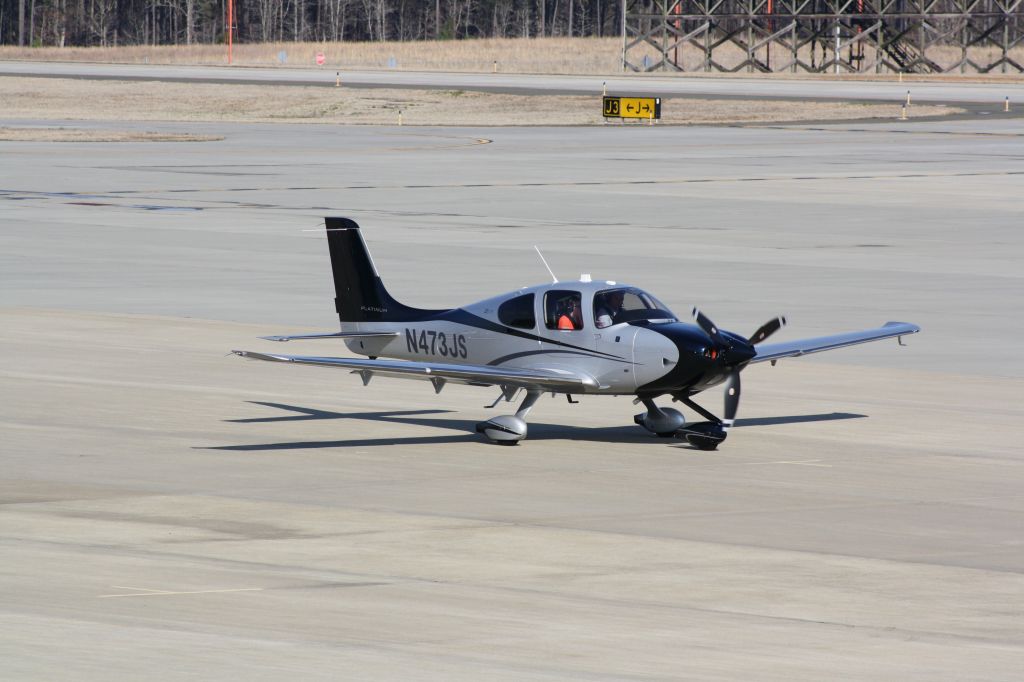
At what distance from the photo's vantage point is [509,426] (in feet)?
68.5

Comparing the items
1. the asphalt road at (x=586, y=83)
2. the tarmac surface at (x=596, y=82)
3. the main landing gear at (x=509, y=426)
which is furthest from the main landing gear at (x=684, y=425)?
the asphalt road at (x=586, y=83)

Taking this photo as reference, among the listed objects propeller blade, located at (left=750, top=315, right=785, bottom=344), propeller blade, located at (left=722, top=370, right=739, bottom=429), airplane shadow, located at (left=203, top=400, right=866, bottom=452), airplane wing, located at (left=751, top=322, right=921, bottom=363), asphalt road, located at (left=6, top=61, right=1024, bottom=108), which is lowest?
airplane shadow, located at (left=203, top=400, right=866, bottom=452)

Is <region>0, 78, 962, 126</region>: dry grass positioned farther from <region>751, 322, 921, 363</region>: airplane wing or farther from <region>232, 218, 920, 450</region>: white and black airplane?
<region>232, 218, 920, 450</region>: white and black airplane

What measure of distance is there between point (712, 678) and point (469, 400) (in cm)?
1330

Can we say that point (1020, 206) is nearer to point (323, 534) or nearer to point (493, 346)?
point (493, 346)

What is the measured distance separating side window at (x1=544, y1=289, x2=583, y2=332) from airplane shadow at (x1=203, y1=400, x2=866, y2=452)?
1.67 metres

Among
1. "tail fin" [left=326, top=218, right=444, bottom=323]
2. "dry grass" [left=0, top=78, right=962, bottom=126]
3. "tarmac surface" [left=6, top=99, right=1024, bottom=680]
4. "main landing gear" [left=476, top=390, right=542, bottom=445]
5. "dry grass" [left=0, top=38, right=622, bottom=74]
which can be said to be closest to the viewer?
"tarmac surface" [left=6, top=99, right=1024, bottom=680]

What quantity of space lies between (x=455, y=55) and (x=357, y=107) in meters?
73.0

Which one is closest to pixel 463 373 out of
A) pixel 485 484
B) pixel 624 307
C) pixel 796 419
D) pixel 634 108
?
pixel 485 484

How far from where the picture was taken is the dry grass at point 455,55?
173750 millimetres

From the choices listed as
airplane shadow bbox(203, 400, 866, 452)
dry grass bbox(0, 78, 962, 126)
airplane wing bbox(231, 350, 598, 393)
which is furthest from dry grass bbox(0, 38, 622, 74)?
airplane wing bbox(231, 350, 598, 393)

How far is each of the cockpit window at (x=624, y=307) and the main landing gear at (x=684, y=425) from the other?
0.97 m

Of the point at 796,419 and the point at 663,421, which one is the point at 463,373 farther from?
the point at 796,419

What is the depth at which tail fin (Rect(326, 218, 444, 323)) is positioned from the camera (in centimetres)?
2225
